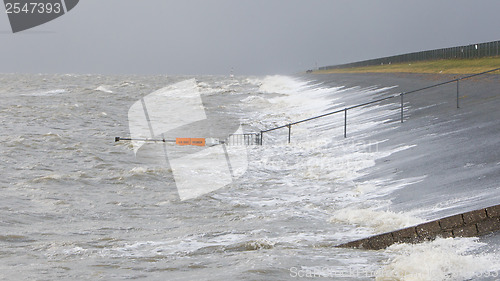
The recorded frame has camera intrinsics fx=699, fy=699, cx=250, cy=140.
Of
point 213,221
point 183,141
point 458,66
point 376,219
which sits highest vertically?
point 376,219

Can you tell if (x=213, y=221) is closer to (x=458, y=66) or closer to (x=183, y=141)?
(x=183, y=141)

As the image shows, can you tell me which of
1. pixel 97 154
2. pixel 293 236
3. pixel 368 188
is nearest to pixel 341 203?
pixel 368 188

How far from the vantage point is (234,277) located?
7.82m

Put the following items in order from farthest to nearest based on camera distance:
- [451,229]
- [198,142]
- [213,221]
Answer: [198,142] → [213,221] → [451,229]

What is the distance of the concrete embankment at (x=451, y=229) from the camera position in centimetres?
811

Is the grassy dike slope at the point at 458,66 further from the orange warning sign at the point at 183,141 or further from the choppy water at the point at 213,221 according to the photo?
the choppy water at the point at 213,221

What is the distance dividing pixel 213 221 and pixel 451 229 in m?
5.00

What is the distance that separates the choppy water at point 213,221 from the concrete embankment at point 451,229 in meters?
0.20

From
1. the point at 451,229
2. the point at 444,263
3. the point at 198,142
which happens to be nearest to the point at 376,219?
the point at 451,229

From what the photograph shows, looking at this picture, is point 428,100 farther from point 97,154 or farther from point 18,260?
point 18,260

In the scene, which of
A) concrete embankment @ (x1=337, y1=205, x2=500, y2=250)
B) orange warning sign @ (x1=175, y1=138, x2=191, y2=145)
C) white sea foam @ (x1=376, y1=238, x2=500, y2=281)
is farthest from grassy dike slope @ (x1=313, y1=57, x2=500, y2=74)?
white sea foam @ (x1=376, y1=238, x2=500, y2=281)

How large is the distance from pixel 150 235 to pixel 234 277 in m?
3.63

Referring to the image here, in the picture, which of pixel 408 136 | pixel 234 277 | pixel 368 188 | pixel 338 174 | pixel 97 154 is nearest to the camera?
pixel 234 277

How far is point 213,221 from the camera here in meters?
12.2
